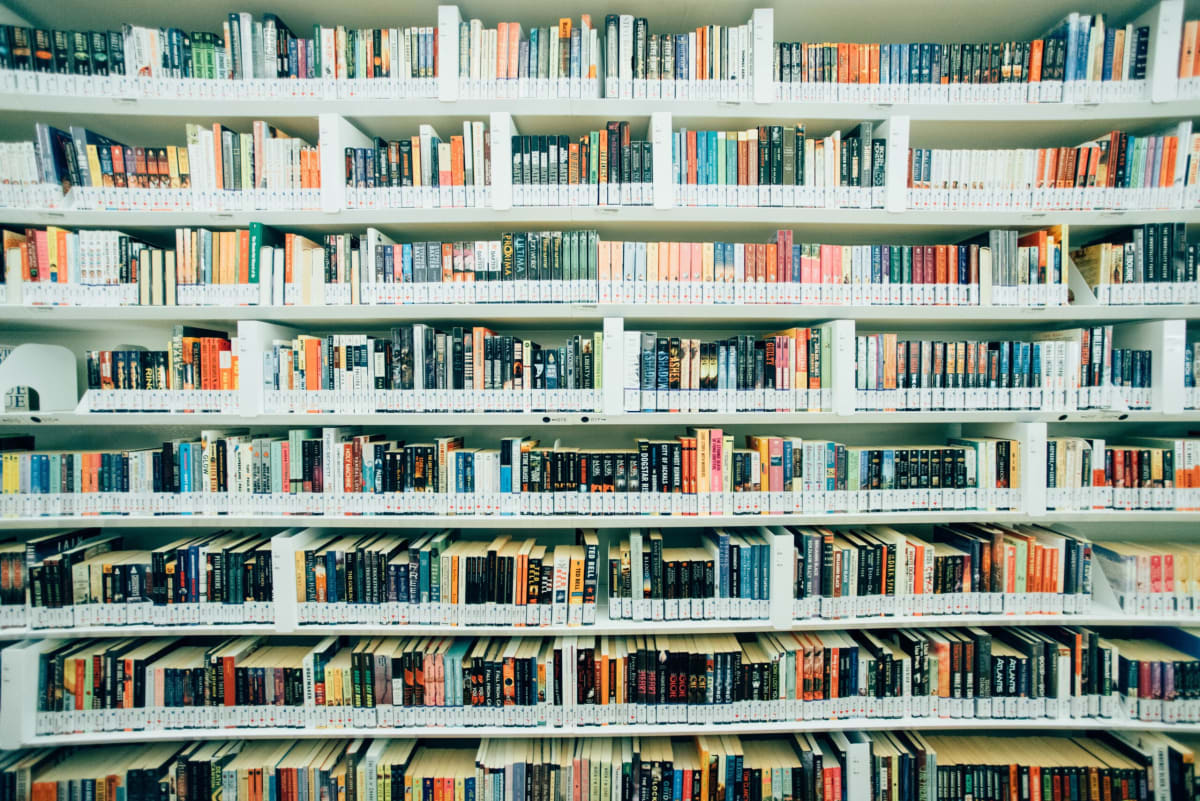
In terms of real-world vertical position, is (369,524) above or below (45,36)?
below

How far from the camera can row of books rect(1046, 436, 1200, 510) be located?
227 cm

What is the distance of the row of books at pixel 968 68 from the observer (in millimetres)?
2223

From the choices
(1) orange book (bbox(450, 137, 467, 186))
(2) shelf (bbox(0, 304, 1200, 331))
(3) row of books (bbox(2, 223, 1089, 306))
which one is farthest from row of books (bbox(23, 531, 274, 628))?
(1) orange book (bbox(450, 137, 467, 186))

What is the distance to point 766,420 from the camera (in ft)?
7.34

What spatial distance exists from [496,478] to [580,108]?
1735mm

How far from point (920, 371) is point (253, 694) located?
3434 millimetres

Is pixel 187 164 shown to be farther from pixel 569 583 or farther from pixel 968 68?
pixel 968 68

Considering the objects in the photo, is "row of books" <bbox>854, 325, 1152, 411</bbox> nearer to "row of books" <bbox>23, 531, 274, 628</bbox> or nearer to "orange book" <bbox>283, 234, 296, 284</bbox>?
"orange book" <bbox>283, 234, 296, 284</bbox>

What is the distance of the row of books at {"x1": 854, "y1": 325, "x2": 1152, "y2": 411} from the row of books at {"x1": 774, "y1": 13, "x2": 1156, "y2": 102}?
44.6 inches

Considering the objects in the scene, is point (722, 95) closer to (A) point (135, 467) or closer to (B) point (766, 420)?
(B) point (766, 420)

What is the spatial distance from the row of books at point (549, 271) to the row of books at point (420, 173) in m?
0.20

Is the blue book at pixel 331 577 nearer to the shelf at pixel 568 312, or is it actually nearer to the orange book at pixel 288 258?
the shelf at pixel 568 312

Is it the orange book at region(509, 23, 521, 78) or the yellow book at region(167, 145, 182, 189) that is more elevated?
the orange book at region(509, 23, 521, 78)

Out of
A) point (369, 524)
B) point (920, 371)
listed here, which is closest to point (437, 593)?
point (369, 524)
